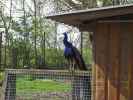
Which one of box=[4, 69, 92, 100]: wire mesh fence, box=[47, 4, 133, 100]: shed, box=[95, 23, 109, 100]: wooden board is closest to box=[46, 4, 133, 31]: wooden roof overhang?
box=[47, 4, 133, 100]: shed

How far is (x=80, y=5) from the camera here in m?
23.1

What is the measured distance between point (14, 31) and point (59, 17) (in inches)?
507

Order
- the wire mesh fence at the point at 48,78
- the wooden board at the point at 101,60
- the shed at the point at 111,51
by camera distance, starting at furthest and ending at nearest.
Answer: the wire mesh fence at the point at 48,78
the wooden board at the point at 101,60
the shed at the point at 111,51

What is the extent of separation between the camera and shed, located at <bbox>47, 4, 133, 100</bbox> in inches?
296

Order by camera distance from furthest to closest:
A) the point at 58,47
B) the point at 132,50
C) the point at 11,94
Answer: the point at 58,47 → the point at 11,94 → the point at 132,50

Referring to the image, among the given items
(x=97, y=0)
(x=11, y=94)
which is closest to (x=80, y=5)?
(x=97, y=0)

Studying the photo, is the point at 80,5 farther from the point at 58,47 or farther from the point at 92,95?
the point at 92,95

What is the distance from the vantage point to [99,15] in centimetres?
745

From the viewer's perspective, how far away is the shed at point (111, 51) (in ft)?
24.6

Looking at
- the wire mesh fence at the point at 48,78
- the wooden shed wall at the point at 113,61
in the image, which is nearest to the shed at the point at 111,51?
the wooden shed wall at the point at 113,61

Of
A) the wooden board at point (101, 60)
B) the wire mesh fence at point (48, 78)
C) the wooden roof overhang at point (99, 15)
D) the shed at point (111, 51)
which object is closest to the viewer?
the wooden roof overhang at point (99, 15)

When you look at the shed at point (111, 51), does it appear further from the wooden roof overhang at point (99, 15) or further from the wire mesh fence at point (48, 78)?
the wire mesh fence at point (48, 78)

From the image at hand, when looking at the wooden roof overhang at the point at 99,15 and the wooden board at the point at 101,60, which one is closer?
the wooden roof overhang at the point at 99,15

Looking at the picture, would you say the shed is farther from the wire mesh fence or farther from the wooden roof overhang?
the wire mesh fence
